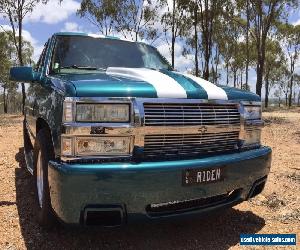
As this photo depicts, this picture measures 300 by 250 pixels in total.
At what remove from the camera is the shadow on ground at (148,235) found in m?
3.55

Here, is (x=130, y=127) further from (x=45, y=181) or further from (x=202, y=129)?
(x=45, y=181)

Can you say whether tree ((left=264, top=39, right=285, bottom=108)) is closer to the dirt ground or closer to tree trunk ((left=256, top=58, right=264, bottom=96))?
tree trunk ((left=256, top=58, right=264, bottom=96))

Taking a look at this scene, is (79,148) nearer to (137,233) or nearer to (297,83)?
(137,233)

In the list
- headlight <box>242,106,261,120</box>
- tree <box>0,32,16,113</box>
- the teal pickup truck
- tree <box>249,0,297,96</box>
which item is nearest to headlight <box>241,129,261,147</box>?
the teal pickup truck

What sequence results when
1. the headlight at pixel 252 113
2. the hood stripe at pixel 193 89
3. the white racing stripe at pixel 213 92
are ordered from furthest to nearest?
the headlight at pixel 252 113, the white racing stripe at pixel 213 92, the hood stripe at pixel 193 89

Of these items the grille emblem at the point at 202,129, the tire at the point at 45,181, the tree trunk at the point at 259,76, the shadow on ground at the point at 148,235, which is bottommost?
the shadow on ground at the point at 148,235

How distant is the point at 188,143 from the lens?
3.35 meters

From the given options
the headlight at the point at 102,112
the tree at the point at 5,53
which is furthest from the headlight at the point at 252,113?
the tree at the point at 5,53

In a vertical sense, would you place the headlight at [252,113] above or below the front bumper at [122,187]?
above

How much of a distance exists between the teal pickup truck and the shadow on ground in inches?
7.8

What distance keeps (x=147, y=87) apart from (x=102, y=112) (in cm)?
42

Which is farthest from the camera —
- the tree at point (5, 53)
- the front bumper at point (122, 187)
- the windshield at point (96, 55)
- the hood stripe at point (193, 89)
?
the tree at point (5, 53)

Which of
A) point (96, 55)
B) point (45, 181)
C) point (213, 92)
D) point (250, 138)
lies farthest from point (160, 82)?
point (96, 55)

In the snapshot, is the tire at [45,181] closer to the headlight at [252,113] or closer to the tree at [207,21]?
the headlight at [252,113]
